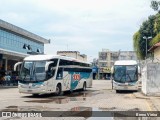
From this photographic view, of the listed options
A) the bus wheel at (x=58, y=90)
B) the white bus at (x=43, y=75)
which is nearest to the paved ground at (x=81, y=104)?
the white bus at (x=43, y=75)

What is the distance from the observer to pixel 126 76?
30188mm

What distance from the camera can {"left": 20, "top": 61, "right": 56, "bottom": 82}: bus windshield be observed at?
23.7 m

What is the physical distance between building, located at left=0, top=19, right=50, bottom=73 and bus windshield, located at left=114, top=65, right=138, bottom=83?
643 inches

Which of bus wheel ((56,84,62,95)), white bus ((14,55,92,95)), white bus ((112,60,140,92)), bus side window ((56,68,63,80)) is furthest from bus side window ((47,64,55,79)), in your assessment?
white bus ((112,60,140,92))

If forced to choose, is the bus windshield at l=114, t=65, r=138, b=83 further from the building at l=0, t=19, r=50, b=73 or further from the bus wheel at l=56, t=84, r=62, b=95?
the building at l=0, t=19, r=50, b=73

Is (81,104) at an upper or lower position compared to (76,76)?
lower

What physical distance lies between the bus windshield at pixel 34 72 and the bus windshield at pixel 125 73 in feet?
28.4

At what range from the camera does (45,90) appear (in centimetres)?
2364

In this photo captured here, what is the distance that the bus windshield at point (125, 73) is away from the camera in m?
30.1

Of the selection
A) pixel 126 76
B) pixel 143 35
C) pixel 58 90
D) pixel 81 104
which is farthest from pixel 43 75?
pixel 143 35

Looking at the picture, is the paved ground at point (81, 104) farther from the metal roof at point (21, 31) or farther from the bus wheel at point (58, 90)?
the metal roof at point (21, 31)

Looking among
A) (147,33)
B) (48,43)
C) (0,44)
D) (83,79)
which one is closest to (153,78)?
(83,79)

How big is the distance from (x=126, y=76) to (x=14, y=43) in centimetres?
3325

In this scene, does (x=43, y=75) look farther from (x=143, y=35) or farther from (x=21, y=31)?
(x=143, y=35)
